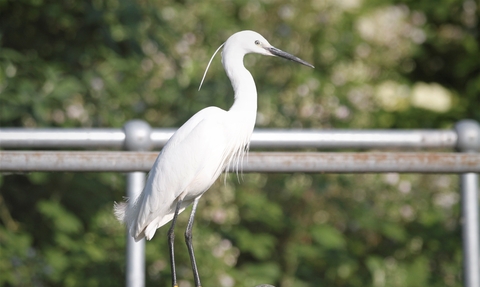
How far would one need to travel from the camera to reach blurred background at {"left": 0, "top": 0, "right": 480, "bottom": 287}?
282 centimetres

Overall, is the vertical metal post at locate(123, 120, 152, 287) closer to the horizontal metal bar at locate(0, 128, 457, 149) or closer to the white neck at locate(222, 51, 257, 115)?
the horizontal metal bar at locate(0, 128, 457, 149)

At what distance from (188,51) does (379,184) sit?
4.06ft

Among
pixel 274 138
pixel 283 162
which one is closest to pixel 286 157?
pixel 283 162

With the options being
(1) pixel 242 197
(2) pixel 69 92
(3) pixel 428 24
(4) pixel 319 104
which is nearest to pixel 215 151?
(2) pixel 69 92

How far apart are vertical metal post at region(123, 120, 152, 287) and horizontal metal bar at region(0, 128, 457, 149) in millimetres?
26

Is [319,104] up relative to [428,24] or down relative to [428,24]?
down

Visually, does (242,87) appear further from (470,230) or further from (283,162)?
Answer: (470,230)

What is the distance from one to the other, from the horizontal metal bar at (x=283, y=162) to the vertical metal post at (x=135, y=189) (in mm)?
86

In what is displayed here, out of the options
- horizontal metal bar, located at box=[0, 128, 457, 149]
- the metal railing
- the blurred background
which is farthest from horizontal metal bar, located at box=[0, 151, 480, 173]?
the blurred background

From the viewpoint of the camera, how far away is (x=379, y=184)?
3479 millimetres

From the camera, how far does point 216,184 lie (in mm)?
3158

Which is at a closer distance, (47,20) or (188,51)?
(47,20)

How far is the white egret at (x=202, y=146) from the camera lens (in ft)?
5.13

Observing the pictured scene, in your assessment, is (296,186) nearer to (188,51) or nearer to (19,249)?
(188,51)
